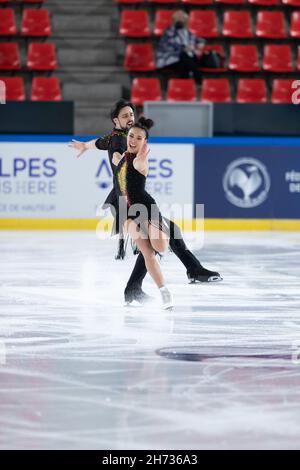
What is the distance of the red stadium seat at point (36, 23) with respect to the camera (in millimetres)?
14711

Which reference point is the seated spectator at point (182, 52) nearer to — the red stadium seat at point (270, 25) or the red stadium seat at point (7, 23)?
the red stadium seat at point (270, 25)

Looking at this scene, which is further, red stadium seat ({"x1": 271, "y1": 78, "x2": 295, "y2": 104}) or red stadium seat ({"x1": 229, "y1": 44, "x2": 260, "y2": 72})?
red stadium seat ({"x1": 229, "y1": 44, "x2": 260, "y2": 72})

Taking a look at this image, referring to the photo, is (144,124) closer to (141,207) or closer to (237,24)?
(141,207)

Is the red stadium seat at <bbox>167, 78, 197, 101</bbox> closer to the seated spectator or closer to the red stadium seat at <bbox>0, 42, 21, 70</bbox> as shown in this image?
the seated spectator

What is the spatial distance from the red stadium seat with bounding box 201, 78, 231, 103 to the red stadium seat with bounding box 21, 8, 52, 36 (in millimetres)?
2586

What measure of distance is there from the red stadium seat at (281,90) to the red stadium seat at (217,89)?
0.68 m

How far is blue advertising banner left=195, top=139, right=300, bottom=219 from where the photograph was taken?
489 inches

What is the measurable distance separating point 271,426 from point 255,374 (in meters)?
0.90

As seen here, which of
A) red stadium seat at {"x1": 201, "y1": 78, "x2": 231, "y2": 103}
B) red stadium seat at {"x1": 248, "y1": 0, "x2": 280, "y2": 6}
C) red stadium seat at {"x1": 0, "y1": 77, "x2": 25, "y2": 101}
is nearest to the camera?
red stadium seat at {"x1": 0, "y1": 77, "x2": 25, "y2": 101}

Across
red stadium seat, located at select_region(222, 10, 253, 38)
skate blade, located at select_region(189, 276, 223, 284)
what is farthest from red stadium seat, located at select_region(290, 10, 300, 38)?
skate blade, located at select_region(189, 276, 223, 284)

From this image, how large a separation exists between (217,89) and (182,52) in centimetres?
81

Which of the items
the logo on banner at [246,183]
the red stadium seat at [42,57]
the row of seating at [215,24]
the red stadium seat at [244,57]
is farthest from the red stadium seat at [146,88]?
the logo on banner at [246,183]

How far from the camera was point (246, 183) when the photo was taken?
12.4 m

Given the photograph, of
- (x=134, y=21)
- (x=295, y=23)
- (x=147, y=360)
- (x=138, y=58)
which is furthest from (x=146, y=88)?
(x=147, y=360)
